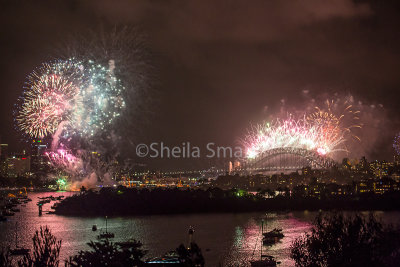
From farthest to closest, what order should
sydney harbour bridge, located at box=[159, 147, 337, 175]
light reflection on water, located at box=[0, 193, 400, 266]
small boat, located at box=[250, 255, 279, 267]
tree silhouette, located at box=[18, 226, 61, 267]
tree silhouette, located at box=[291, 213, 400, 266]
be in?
sydney harbour bridge, located at box=[159, 147, 337, 175] < light reflection on water, located at box=[0, 193, 400, 266] < small boat, located at box=[250, 255, 279, 267] < tree silhouette, located at box=[291, 213, 400, 266] < tree silhouette, located at box=[18, 226, 61, 267]

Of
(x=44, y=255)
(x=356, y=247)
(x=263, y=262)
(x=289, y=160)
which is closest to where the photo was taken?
(x=44, y=255)

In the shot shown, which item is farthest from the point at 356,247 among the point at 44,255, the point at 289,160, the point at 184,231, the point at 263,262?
the point at 289,160

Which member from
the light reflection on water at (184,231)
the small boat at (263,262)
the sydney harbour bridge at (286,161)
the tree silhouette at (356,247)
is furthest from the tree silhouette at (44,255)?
the sydney harbour bridge at (286,161)

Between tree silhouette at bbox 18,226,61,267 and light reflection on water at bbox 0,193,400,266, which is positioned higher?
tree silhouette at bbox 18,226,61,267

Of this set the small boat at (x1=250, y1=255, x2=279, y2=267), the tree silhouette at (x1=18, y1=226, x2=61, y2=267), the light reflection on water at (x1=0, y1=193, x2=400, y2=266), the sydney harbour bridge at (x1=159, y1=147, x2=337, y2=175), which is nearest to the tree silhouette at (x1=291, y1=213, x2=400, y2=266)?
the tree silhouette at (x1=18, y1=226, x2=61, y2=267)

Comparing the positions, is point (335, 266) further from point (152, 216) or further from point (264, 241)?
point (152, 216)

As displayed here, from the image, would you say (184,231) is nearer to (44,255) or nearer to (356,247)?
(356,247)

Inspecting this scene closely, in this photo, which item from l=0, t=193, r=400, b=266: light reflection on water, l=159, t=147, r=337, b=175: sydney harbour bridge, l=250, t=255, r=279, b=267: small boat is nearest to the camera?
l=250, t=255, r=279, b=267: small boat

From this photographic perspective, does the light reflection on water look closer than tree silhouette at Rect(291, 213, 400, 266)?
No

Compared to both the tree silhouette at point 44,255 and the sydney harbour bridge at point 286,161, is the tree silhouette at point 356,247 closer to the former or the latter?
the tree silhouette at point 44,255

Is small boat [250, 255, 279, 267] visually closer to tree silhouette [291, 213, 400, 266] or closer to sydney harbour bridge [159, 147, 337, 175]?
tree silhouette [291, 213, 400, 266]
